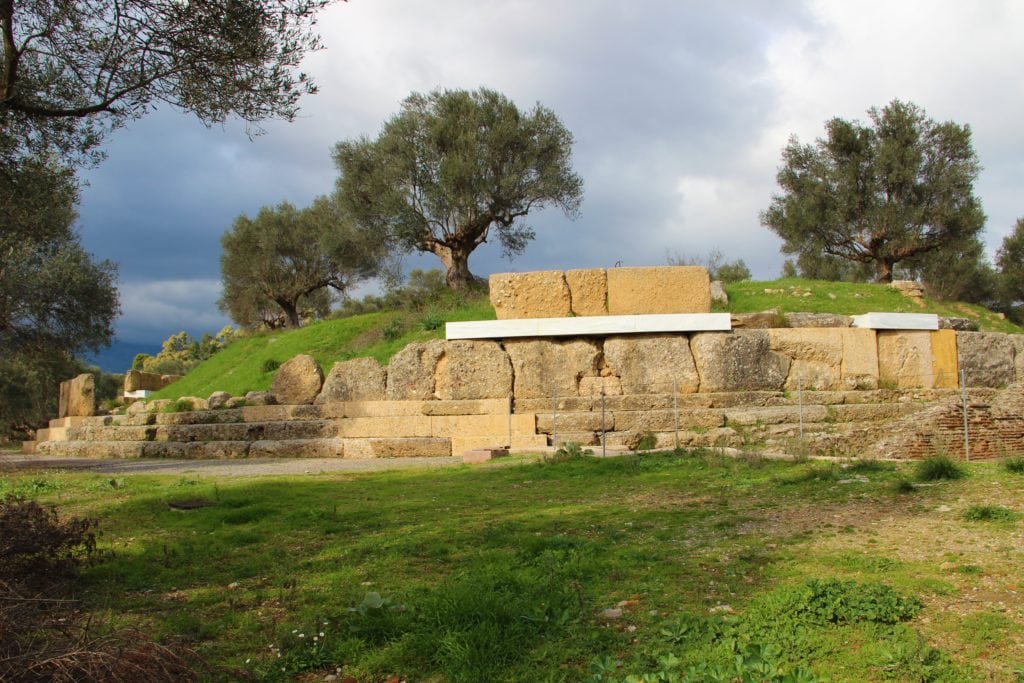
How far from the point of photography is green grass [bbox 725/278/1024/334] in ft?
56.2

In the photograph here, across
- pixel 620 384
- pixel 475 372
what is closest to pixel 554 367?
pixel 620 384

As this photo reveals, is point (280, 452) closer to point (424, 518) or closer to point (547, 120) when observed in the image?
point (424, 518)

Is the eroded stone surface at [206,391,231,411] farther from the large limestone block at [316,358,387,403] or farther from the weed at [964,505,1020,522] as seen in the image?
the weed at [964,505,1020,522]

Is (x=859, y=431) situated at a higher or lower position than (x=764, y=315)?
lower

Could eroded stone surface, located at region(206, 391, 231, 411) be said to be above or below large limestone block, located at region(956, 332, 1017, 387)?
below

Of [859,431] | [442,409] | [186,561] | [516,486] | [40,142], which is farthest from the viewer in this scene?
[442,409]

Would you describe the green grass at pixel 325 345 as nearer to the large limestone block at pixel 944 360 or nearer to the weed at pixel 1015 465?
the large limestone block at pixel 944 360

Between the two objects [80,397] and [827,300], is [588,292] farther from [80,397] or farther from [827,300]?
[80,397]

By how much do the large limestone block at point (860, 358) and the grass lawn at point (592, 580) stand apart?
6.15m

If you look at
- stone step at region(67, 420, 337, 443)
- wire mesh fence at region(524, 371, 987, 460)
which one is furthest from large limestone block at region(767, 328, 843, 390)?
stone step at region(67, 420, 337, 443)

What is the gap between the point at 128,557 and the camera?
19.1 feet

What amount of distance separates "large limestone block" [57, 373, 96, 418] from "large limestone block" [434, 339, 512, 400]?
34.5 ft

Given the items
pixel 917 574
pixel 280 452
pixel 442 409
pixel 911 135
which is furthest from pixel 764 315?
pixel 911 135

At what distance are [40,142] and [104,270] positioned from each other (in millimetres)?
10550
